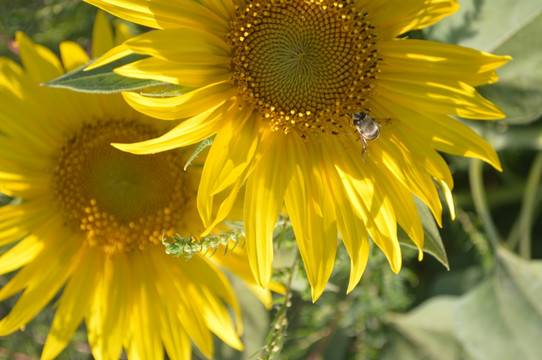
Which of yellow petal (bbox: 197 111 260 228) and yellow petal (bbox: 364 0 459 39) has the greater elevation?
yellow petal (bbox: 364 0 459 39)

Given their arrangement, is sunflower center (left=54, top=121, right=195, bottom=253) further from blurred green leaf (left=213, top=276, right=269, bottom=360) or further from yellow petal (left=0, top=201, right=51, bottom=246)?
blurred green leaf (left=213, top=276, right=269, bottom=360)

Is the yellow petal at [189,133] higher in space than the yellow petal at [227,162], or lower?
higher

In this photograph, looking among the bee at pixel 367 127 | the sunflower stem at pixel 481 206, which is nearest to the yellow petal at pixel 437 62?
the bee at pixel 367 127

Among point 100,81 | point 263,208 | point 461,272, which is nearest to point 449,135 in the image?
point 263,208

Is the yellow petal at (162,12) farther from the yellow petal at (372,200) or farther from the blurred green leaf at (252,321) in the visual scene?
the blurred green leaf at (252,321)

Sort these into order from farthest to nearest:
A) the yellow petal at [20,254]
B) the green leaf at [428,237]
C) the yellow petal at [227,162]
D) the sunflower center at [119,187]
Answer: the sunflower center at [119,187]
the yellow petal at [20,254]
the green leaf at [428,237]
the yellow petal at [227,162]

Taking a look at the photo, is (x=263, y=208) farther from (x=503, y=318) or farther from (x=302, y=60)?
(x=503, y=318)

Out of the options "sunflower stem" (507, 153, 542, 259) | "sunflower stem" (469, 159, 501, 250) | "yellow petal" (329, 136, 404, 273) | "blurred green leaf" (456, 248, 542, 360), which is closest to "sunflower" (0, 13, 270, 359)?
"yellow petal" (329, 136, 404, 273)
